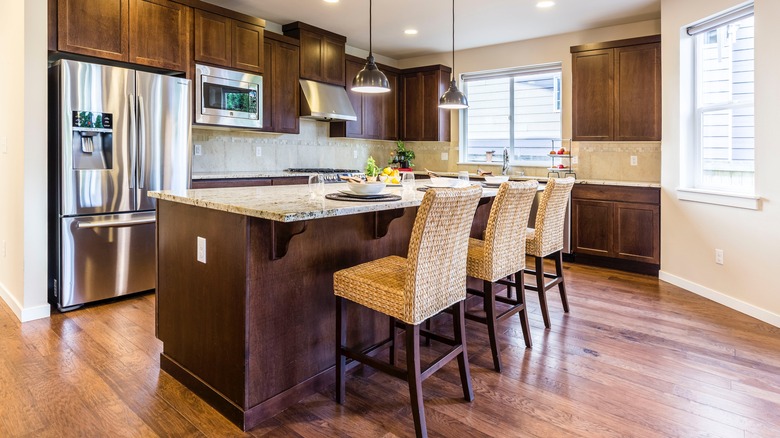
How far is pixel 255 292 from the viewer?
1890mm

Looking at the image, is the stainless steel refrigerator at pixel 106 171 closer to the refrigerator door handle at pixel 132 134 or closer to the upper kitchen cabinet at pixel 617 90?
the refrigerator door handle at pixel 132 134

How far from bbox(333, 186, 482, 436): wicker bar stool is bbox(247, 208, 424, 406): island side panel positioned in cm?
16

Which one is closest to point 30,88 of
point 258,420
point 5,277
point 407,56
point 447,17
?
point 5,277

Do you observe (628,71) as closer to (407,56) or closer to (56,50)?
(407,56)

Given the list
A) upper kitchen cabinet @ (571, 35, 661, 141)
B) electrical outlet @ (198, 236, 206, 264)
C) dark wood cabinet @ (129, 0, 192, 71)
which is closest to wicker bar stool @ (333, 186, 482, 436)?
electrical outlet @ (198, 236, 206, 264)

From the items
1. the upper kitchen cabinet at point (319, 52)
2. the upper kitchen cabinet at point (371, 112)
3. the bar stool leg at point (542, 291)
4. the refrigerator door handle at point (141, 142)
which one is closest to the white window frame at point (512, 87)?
the upper kitchen cabinet at point (371, 112)

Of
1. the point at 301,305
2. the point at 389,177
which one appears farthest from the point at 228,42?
the point at 301,305

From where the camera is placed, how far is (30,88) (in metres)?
3.04

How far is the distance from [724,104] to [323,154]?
4212 millimetres

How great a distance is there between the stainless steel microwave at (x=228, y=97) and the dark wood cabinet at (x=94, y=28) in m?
0.65

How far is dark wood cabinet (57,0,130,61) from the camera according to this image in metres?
3.21

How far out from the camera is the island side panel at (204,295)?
189cm

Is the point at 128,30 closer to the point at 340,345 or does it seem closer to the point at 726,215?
the point at 340,345

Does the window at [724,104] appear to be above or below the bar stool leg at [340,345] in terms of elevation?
above
